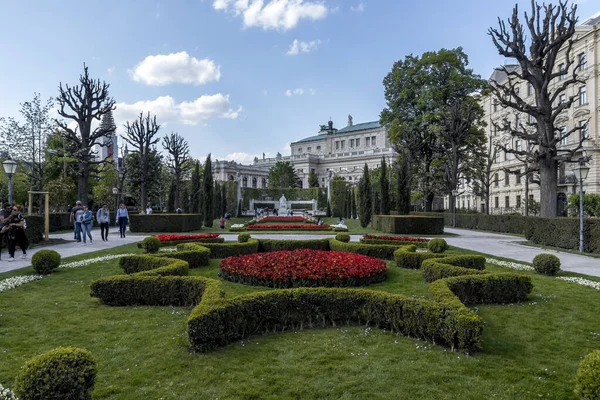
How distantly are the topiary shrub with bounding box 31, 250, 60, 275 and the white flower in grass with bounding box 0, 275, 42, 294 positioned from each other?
23 centimetres

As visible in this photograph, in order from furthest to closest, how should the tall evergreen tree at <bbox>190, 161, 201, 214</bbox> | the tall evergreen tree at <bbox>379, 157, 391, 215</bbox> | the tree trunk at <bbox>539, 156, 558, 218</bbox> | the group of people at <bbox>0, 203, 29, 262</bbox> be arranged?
the tall evergreen tree at <bbox>190, 161, 201, 214</bbox>, the tall evergreen tree at <bbox>379, 157, 391, 215</bbox>, the tree trunk at <bbox>539, 156, 558, 218</bbox>, the group of people at <bbox>0, 203, 29, 262</bbox>

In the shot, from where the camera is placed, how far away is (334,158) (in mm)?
92312

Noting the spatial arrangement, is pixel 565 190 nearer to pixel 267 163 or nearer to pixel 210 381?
pixel 210 381

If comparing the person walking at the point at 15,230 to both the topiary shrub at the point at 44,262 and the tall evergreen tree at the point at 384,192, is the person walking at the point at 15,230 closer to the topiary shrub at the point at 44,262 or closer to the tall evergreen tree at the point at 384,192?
the topiary shrub at the point at 44,262

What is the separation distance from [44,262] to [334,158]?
84869 mm

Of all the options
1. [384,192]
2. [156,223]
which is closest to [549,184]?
[384,192]

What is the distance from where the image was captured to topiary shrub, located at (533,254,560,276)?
978cm

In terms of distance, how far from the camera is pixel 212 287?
241 inches

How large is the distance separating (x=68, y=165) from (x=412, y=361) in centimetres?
4102

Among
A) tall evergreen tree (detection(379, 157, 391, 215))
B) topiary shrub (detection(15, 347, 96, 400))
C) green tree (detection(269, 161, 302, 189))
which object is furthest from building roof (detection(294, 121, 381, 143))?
topiary shrub (detection(15, 347, 96, 400))

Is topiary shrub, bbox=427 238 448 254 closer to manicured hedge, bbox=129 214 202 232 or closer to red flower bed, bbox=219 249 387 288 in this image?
red flower bed, bbox=219 249 387 288

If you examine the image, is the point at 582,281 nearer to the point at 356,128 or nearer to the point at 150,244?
the point at 150,244

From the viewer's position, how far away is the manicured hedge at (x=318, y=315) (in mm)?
4781

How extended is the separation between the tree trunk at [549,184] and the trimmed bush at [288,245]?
1218 centimetres
